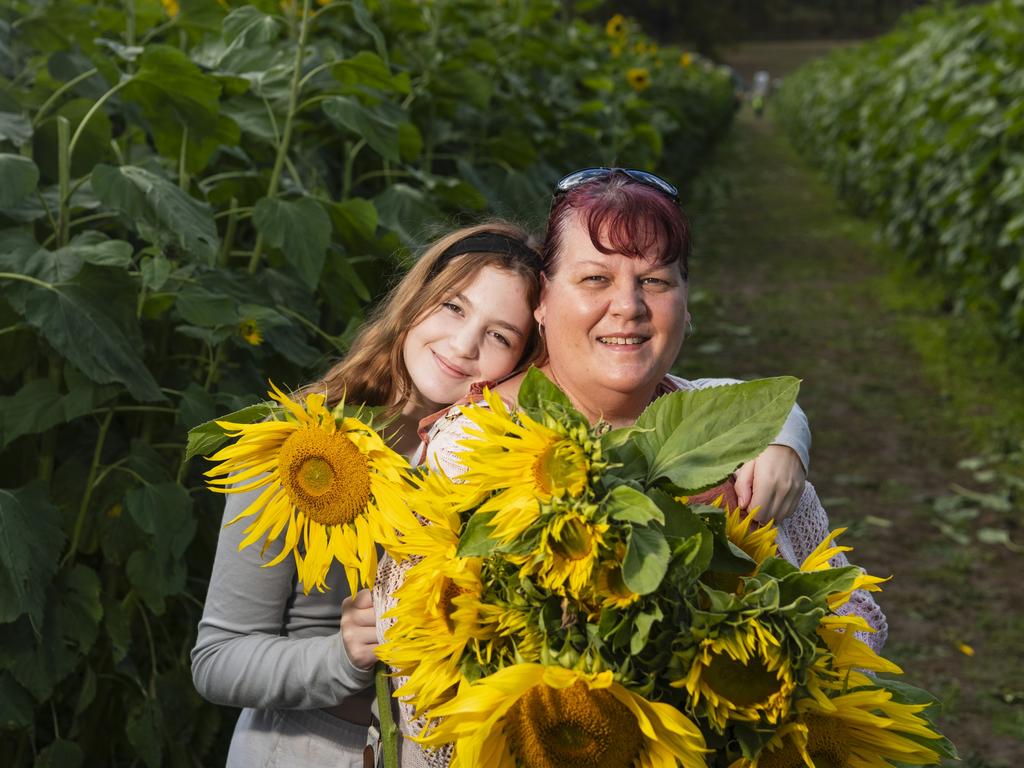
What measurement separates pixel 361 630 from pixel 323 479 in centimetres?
41

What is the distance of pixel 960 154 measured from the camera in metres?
7.80

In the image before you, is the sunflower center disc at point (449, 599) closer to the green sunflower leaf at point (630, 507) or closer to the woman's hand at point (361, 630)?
the green sunflower leaf at point (630, 507)

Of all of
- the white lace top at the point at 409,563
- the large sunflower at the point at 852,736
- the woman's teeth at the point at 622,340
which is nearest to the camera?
the large sunflower at the point at 852,736

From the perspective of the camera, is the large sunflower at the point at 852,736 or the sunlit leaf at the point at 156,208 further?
the sunlit leaf at the point at 156,208

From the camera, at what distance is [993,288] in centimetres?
718

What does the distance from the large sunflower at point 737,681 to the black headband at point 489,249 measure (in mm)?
1077

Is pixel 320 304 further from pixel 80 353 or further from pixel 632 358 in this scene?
pixel 632 358

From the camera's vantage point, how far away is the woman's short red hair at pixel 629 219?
1591 millimetres

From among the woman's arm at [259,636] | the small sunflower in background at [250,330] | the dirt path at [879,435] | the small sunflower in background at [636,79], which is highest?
the small sunflower in background at [250,330]

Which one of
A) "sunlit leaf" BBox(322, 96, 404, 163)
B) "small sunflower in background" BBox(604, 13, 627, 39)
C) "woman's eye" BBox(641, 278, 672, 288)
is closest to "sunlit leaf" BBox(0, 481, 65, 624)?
"sunlit leaf" BBox(322, 96, 404, 163)

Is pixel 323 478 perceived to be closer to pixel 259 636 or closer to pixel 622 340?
pixel 622 340

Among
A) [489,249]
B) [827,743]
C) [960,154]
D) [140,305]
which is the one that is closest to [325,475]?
[827,743]

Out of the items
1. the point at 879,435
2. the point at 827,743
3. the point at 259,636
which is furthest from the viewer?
the point at 879,435

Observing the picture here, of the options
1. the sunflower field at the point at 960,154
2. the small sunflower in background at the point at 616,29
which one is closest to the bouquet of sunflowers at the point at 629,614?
the sunflower field at the point at 960,154
